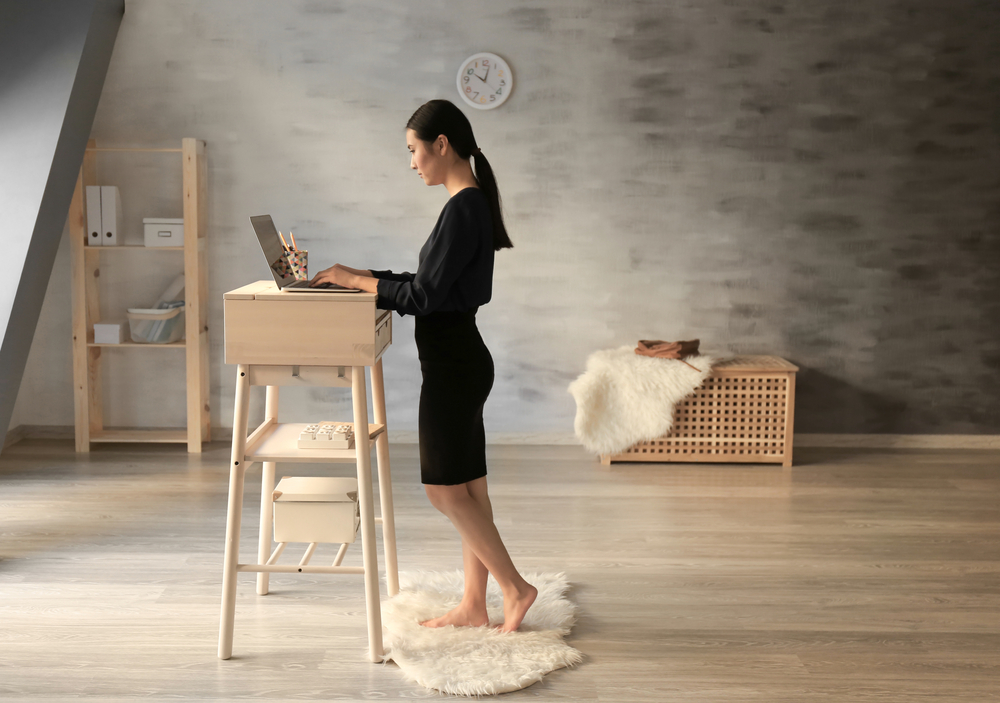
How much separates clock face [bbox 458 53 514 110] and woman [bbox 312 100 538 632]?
2260 millimetres

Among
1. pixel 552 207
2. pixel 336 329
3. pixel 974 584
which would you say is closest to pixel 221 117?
pixel 552 207

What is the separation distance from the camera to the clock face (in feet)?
14.2

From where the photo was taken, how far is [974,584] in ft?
9.09

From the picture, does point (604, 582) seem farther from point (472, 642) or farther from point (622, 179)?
point (622, 179)

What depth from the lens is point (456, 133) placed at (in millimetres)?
2143

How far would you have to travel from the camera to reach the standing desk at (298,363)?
6.88ft

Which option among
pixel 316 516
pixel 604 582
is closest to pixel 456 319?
pixel 316 516

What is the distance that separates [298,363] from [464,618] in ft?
2.80

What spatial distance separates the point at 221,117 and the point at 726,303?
109 inches

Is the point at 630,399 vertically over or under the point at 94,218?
under

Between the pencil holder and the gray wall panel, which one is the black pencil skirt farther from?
the gray wall panel

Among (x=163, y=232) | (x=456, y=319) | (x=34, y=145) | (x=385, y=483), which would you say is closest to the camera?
(x=456, y=319)

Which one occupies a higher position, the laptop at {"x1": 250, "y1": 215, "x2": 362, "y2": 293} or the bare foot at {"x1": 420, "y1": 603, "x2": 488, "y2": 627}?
the laptop at {"x1": 250, "y1": 215, "x2": 362, "y2": 293}

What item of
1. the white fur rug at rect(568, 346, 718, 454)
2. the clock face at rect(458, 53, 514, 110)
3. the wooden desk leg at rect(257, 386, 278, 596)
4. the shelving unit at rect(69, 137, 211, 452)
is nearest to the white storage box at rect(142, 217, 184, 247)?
the shelving unit at rect(69, 137, 211, 452)
